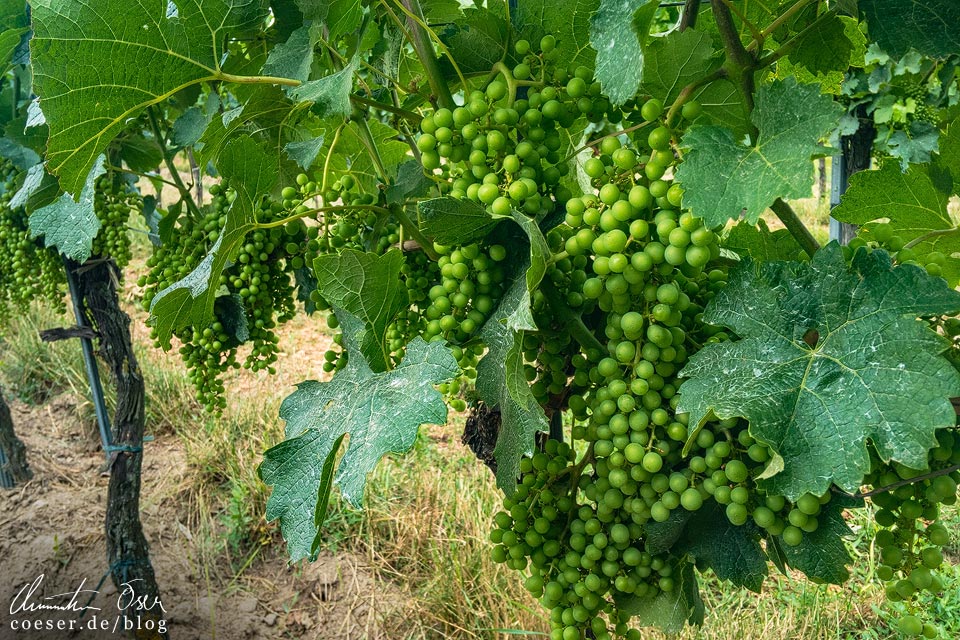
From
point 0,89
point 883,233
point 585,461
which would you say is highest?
point 0,89

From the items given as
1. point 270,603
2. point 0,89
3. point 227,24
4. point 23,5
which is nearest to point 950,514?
point 270,603

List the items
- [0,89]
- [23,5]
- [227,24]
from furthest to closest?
1. [0,89]
2. [23,5]
3. [227,24]

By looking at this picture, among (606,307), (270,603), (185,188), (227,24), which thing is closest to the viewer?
(606,307)

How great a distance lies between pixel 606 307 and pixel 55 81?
795mm

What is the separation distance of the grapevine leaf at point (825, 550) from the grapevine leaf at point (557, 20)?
68 cm

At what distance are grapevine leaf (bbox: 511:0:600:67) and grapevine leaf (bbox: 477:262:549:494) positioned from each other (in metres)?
0.34

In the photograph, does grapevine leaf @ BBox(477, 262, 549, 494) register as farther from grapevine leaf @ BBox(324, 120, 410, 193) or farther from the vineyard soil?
the vineyard soil

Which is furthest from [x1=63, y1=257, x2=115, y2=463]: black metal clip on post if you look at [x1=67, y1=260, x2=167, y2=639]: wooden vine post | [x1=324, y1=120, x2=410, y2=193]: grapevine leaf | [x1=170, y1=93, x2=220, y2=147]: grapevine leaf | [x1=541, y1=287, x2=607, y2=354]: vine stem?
[x1=541, y1=287, x2=607, y2=354]: vine stem

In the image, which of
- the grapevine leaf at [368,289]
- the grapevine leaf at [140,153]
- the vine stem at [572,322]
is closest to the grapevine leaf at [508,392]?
the vine stem at [572,322]

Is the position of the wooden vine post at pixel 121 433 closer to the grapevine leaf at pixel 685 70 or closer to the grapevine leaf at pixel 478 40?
the grapevine leaf at pixel 478 40

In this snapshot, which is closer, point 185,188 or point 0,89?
point 185,188

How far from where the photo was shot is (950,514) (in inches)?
136

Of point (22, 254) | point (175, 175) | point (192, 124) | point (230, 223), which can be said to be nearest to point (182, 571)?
point (22, 254)

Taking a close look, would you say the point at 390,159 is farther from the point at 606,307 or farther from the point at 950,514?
the point at 950,514
